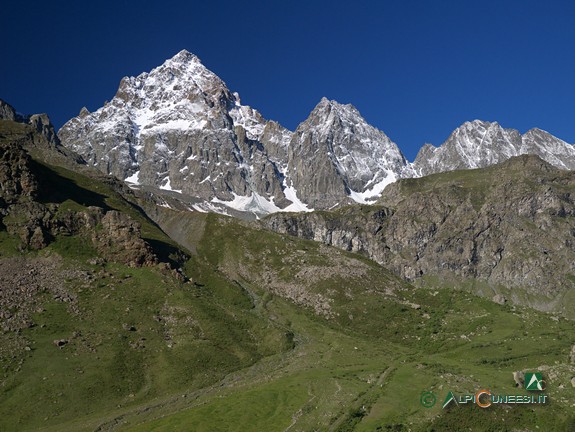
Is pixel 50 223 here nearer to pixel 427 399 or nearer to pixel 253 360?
pixel 253 360

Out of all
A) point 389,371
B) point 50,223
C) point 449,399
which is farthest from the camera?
point 50,223

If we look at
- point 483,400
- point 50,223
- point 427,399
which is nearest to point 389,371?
point 427,399

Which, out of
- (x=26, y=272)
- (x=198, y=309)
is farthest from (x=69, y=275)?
(x=198, y=309)

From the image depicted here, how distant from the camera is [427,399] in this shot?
102 m

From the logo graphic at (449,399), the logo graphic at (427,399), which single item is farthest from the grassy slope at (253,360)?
the logo graphic at (449,399)

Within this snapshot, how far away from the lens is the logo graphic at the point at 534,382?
318ft

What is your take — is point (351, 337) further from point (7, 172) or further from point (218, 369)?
point (7, 172)

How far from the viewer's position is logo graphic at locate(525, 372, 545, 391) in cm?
9705

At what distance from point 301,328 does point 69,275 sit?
68.1m

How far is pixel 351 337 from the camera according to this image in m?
170

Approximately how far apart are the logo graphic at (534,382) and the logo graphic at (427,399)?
51.8 feet

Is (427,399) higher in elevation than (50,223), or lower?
lower

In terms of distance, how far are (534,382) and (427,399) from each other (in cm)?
1842

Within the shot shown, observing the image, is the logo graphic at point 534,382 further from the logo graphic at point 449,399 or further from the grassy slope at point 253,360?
the logo graphic at point 449,399
